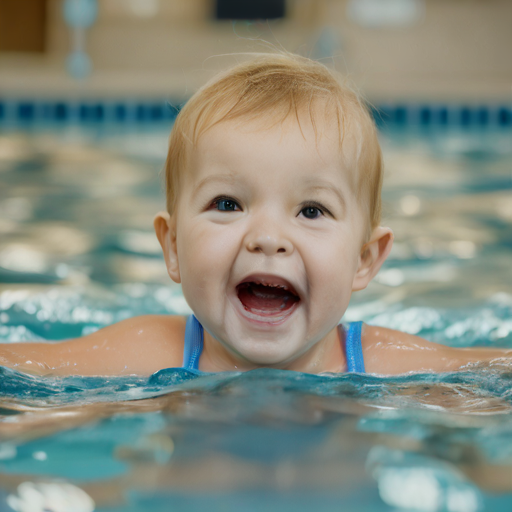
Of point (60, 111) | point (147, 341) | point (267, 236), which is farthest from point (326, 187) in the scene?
point (60, 111)

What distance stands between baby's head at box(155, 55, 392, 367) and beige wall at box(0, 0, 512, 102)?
384 inches

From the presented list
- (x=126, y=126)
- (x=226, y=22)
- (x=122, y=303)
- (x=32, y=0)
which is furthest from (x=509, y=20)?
(x=122, y=303)

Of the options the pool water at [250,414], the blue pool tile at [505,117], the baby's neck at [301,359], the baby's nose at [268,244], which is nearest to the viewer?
the pool water at [250,414]

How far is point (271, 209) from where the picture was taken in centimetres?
182

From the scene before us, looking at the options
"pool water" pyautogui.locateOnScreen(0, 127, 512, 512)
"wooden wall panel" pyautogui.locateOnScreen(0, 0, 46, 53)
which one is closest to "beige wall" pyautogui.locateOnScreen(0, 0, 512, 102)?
"wooden wall panel" pyautogui.locateOnScreen(0, 0, 46, 53)

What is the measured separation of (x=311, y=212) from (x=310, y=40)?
1102cm

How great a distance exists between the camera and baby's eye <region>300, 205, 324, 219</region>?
1875mm

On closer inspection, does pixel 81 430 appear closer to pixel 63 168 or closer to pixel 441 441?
pixel 441 441

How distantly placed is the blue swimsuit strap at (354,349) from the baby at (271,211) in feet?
0.40

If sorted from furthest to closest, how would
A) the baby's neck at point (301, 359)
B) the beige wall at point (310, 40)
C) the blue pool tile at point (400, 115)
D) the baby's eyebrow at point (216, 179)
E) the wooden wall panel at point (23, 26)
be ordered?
the wooden wall panel at point (23, 26) < the beige wall at point (310, 40) < the blue pool tile at point (400, 115) < the baby's neck at point (301, 359) < the baby's eyebrow at point (216, 179)

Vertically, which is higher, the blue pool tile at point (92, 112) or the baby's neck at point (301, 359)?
the baby's neck at point (301, 359)

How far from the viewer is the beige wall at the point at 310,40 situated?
12211 mm

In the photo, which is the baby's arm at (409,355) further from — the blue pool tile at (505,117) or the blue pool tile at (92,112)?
the blue pool tile at (92,112)

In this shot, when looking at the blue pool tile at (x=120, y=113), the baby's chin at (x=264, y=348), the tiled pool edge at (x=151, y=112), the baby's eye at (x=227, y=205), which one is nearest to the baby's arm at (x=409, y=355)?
the baby's chin at (x=264, y=348)
